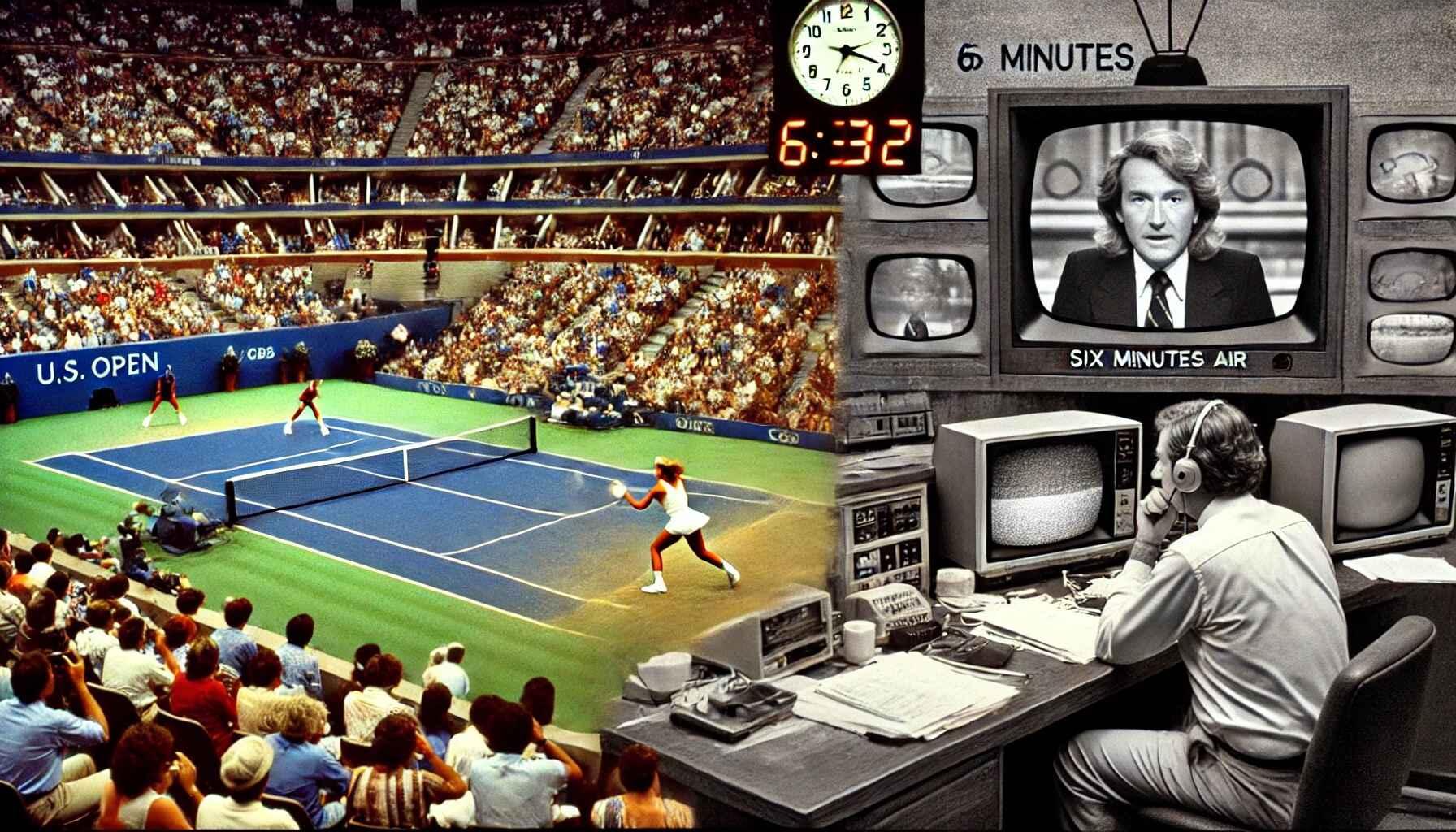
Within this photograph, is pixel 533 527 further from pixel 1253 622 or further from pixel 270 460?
pixel 1253 622

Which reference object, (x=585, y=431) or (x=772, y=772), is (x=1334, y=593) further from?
(x=585, y=431)

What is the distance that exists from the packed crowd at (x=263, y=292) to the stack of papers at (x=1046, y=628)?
12.6 feet

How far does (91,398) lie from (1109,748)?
5217 mm

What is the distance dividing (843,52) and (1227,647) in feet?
6.15

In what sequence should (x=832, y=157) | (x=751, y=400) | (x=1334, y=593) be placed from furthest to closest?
(x=751, y=400) < (x=832, y=157) < (x=1334, y=593)

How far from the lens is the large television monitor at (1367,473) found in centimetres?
353

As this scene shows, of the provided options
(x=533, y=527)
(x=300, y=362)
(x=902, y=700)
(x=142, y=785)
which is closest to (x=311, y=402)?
(x=300, y=362)

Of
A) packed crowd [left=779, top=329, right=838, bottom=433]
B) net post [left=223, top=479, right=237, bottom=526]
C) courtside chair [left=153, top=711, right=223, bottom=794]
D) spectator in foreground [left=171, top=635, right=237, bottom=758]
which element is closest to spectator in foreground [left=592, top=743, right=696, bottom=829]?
courtside chair [left=153, top=711, right=223, bottom=794]

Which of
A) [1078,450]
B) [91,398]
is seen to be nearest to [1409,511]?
[1078,450]

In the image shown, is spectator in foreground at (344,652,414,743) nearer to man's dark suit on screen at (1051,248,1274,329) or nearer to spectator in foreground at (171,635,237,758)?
spectator in foreground at (171,635,237,758)

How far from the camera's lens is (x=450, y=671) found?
391cm

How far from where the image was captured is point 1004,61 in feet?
12.1

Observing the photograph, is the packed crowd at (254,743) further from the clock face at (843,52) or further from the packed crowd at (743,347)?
the clock face at (843,52)

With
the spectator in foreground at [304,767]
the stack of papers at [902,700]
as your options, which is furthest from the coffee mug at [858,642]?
the spectator in foreground at [304,767]
